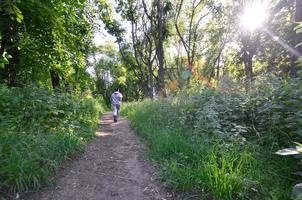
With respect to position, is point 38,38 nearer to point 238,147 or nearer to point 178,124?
point 178,124

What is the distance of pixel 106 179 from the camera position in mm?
3701

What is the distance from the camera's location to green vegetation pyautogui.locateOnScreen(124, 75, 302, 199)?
8.78ft

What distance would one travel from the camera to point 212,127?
14.1 feet

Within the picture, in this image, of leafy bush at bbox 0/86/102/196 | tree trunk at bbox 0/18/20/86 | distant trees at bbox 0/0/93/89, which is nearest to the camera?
leafy bush at bbox 0/86/102/196

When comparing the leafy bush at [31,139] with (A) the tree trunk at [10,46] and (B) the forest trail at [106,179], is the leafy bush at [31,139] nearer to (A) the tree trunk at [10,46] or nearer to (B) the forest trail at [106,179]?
(B) the forest trail at [106,179]

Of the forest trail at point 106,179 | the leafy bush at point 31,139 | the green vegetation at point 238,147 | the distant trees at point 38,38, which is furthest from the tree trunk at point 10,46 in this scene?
the green vegetation at point 238,147

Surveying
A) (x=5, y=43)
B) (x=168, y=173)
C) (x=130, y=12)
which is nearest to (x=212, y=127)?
(x=168, y=173)

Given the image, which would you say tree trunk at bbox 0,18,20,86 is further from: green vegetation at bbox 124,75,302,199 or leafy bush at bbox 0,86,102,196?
green vegetation at bbox 124,75,302,199

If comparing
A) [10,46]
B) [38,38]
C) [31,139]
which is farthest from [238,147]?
[10,46]

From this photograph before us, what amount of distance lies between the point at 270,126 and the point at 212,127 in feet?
3.48

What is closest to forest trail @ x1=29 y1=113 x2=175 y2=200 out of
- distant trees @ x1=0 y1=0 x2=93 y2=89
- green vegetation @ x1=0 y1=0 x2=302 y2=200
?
green vegetation @ x1=0 y1=0 x2=302 y2=200

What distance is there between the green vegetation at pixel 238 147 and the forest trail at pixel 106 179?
36cm

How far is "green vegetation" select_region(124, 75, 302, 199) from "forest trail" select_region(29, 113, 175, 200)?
1.17 feet

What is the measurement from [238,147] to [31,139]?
3777mm
